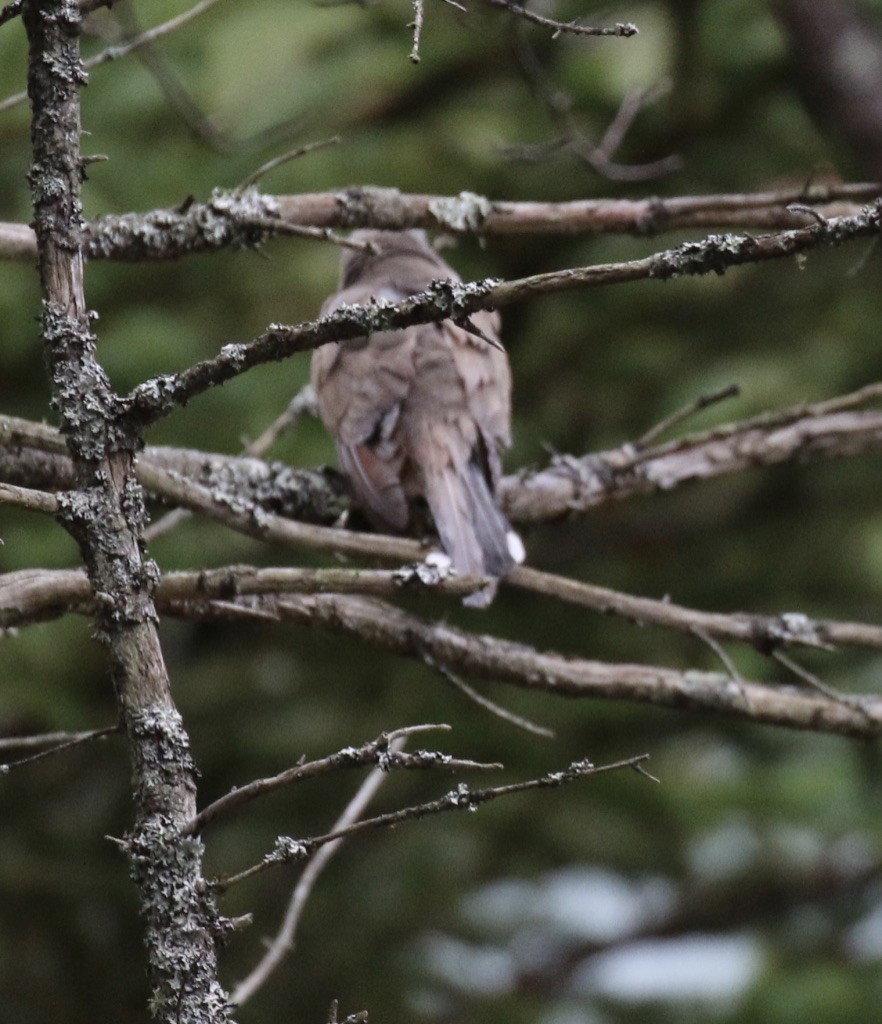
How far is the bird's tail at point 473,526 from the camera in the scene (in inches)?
139

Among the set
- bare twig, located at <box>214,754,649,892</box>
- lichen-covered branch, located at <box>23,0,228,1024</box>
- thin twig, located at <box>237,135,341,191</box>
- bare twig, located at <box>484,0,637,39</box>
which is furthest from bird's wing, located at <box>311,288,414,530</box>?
bare twig, located at <box>214,754,649,892</box>

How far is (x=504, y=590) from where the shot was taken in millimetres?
5633

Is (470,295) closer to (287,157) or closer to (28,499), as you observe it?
(28,499)

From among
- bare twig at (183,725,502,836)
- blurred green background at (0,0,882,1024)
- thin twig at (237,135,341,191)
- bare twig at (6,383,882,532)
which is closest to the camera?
bare twig at (183,725,502,836)

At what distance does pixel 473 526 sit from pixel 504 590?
6.41 feet

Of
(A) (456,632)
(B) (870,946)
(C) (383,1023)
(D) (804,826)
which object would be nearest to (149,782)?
(A) (456,632)

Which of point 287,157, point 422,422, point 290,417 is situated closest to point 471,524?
point 422,422

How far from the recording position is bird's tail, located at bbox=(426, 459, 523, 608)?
354cm

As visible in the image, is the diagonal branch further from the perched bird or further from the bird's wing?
the bird's wing

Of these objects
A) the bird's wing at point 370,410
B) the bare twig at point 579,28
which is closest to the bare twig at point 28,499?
the bare twig at point 579,28

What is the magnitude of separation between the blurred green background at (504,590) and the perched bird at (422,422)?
0.70 metres

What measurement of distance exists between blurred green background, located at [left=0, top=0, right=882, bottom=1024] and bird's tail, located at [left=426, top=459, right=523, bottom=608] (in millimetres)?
871

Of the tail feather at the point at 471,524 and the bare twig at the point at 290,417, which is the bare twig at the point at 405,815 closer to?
the tail feather at the point at 471,524

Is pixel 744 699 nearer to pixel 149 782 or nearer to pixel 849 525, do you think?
pixel 149 782
